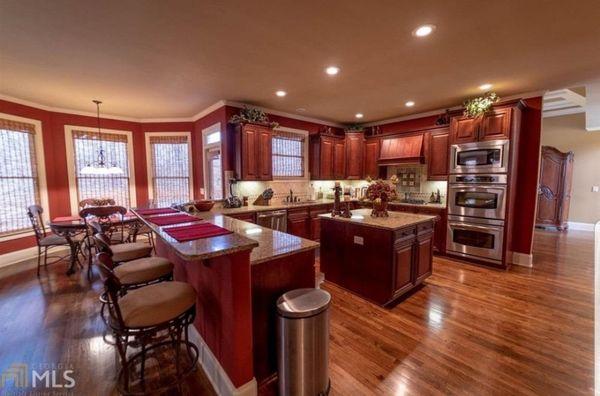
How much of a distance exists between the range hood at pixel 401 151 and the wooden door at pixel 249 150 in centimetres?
280

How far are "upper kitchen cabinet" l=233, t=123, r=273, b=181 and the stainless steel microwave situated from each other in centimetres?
328

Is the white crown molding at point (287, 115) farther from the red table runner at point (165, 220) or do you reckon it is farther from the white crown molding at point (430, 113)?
the red table runner at point (165, 220)

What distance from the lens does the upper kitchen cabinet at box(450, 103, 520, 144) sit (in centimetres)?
377

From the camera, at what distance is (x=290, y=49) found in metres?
2.60

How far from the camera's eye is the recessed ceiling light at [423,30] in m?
2.21

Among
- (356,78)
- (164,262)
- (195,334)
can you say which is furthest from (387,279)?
(356,78)

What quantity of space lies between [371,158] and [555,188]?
540cm

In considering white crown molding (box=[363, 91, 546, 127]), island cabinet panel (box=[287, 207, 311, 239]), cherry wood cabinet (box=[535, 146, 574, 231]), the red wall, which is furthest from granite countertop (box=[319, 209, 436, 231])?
cherry wood cabinet (box=[535, 146, 574, 231])

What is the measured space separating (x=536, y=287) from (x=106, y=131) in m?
8.02

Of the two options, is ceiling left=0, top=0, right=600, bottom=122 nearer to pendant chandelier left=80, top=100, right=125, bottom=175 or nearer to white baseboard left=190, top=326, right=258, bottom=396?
pendant chandelier left=80, top=100, right=125, bottom=175

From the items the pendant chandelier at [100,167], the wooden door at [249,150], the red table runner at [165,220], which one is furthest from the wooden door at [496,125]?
the pendant chandelier at [100,167]

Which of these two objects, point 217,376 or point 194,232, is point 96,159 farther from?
point 217,376

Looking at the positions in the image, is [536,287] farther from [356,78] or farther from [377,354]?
[356,78]

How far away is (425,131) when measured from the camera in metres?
4.85
